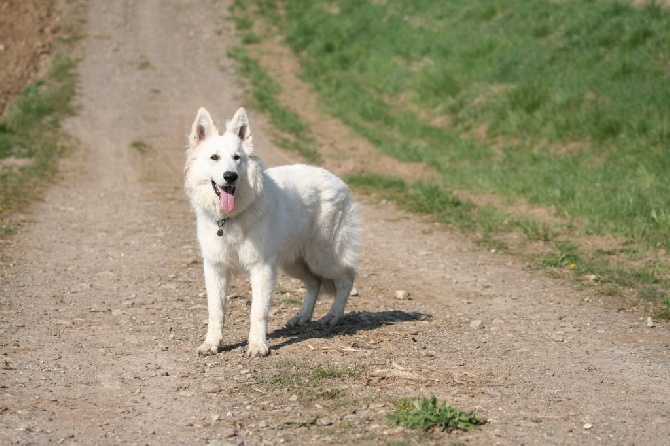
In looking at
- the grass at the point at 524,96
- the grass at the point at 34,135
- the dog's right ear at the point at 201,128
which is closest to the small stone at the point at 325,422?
the dog's right ear at the point at 201,128

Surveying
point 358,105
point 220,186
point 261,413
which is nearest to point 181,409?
point 261,413

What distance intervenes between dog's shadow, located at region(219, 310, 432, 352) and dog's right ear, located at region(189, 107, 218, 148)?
1.71 meters

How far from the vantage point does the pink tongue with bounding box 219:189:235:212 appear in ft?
24.2

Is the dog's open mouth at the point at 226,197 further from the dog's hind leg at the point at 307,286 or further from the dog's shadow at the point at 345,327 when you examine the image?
the dog's hind leg at the point at 307,286

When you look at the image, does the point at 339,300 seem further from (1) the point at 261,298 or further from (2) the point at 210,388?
(2) the point at 210,388

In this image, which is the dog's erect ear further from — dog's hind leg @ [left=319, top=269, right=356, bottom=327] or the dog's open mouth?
dog's hind leg @ [left=319, top=269, right=356, bottom=327]

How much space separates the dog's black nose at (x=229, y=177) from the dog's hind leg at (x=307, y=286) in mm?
1458

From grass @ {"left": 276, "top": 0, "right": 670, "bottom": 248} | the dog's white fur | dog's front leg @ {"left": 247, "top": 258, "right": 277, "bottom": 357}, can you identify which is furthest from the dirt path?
grass @ {"left": 276, "top": 0, "right": 670, "bottom": 248}

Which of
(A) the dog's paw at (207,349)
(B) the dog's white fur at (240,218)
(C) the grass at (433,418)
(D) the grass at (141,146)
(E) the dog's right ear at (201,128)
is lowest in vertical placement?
(D) the grass at (141,146)

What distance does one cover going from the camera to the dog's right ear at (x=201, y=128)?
7582 mm

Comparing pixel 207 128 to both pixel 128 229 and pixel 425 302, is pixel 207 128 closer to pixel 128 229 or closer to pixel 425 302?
pixel 425 302

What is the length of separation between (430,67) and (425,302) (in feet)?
44.0

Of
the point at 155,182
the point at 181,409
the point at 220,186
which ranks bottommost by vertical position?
the point at 155,182

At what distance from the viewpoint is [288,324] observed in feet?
28.0
